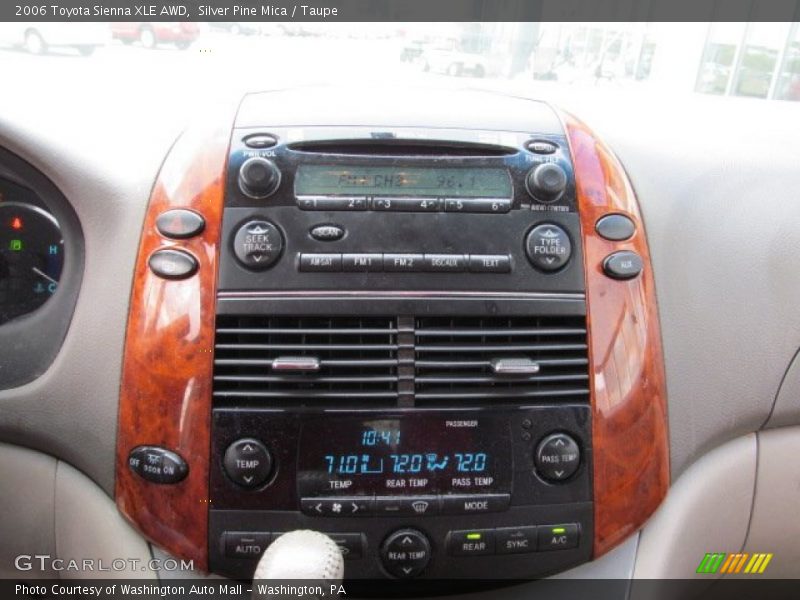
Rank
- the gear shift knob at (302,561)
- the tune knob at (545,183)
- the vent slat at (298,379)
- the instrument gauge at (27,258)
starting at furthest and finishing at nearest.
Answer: the instrument gauge at (27,258)
the tune knob at (545,183)
the vent slat at (298,379)
the gear shift knob at (302,561)

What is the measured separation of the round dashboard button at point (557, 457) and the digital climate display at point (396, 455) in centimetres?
10

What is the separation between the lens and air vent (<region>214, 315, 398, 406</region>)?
4.22ft

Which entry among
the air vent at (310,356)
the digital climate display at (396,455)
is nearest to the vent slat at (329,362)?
the air vent at (310,356)

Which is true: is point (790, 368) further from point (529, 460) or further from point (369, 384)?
point (369, 384)

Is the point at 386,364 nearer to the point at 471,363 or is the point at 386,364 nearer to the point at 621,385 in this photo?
the point at 471,363

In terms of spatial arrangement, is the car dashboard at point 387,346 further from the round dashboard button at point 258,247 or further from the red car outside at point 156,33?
the red car outside at point 156,33

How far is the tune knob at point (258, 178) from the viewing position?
133 centimetres

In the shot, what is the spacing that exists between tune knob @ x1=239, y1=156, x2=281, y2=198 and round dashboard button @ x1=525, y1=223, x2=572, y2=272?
1.62 feet

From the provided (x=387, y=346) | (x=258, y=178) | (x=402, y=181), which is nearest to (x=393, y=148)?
(x=402, y=181)

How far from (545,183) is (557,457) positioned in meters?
0.52

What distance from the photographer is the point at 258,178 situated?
4.37 ft

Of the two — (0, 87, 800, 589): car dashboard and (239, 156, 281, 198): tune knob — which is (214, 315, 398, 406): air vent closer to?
(0, 87, 800, 589): car dashboard
